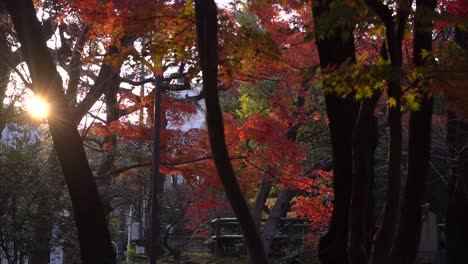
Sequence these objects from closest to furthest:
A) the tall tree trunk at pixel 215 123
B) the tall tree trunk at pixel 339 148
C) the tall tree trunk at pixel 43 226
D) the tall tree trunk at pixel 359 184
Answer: the tall tree trunk at pixel 359 184
the tall tree trunk at pixel 215 123
the tall tree trunk at pixel 339 148
the tall tree trunk at pixel 43 226

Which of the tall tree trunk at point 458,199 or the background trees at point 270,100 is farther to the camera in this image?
the tall tree trunk at point 458,199

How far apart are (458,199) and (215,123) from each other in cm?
964

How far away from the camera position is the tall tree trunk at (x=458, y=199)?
14.4 metres

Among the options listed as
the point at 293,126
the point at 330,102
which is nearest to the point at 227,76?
the point at 330,102

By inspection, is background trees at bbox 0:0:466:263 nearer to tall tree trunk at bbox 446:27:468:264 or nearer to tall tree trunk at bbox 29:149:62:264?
tall tree trunk at bbox 446:27:468:264

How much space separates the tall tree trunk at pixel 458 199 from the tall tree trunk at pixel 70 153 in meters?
8.29

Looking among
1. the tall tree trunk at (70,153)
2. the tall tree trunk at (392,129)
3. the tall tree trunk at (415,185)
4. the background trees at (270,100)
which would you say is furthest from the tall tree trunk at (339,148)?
the tall tree trunk at (70,153)

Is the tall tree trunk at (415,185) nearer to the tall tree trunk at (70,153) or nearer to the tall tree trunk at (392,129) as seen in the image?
the tall tree trunk at (392,129)

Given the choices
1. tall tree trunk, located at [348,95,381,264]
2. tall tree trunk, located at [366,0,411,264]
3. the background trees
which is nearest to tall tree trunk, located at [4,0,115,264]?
the background trees

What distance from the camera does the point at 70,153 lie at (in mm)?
9734

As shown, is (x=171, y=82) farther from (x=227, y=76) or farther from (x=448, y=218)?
(x=227, y=76)

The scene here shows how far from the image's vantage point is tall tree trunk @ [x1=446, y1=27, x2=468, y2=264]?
14353 mm

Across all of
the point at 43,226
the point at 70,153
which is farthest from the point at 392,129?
the point at 43,226

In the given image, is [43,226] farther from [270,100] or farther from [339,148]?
[270,100]
